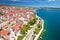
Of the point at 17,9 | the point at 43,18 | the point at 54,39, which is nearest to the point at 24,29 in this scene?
the point at 54,39

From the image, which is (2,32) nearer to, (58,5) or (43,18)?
(58,5)

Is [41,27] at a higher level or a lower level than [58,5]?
lower

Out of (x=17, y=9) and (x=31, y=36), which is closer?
(x=31, y=36)

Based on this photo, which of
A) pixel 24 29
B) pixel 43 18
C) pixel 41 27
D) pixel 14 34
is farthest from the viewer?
pixel 43 18

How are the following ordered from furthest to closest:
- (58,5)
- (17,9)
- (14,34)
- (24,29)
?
(17,9), (58,5), (24,29), (14,34)

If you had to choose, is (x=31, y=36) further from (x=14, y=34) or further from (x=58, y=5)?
(x=58, y=5)

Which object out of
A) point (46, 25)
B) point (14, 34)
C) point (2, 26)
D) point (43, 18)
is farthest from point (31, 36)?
point (43, 18)
